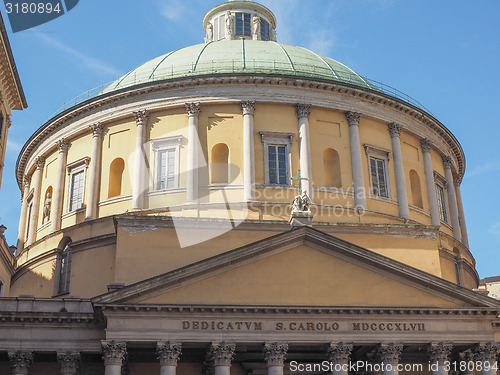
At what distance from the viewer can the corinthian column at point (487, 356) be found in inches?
1063

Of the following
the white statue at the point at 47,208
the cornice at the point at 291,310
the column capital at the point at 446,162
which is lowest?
the cornice at the point at 291,310

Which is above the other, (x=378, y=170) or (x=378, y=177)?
(x=378, y=170)

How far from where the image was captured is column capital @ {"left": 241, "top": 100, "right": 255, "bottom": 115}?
35719 mm

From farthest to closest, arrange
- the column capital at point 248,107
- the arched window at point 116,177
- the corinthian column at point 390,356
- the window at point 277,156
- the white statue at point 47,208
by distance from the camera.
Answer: the white statue at point 47,208
the arched window at point 116,177
the column capital at point 248,107
the window at point 277,156
the corinthian column at point 390,356

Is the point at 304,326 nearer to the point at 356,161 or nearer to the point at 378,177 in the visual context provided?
the point at 356,161

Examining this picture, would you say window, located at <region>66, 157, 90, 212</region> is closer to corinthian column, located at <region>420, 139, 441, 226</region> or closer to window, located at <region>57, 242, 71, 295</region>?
window, located at <region>57, 242, 71, 295</region>

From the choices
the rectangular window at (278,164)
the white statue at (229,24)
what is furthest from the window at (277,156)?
the white statue at (229,24)

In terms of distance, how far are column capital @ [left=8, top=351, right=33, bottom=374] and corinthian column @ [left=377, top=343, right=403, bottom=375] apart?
13053mm

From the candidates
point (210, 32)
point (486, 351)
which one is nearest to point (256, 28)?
point (210, 32)

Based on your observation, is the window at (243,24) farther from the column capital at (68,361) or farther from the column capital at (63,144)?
the column capital at (68,361)

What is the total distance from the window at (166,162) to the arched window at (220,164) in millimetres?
1803

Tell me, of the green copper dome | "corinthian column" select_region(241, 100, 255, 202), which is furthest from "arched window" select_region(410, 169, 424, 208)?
"corinthian column" select_region(241, 100, 255, 202)

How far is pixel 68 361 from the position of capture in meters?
27.1

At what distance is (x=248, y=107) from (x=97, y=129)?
A: 8.05m
